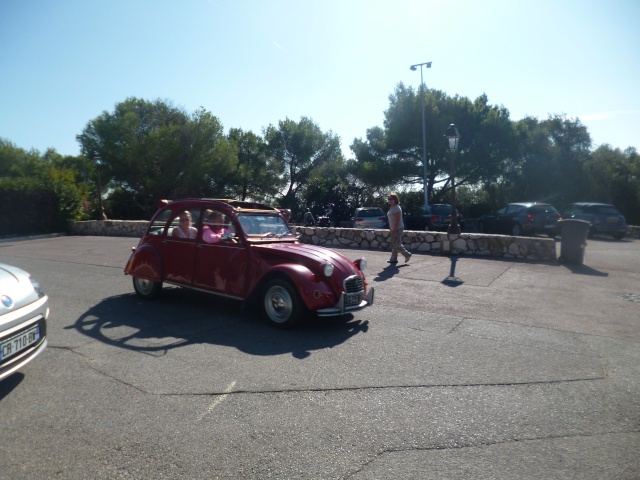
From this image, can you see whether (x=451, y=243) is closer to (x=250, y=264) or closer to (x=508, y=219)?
(x=508, y=219)

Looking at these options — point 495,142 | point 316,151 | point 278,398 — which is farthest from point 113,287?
point 316,151

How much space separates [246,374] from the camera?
4.82m

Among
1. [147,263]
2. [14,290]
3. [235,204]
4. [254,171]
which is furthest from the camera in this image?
[254,171]

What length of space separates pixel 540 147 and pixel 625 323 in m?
31.9

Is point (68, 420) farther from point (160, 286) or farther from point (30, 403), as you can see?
point (160, 286)

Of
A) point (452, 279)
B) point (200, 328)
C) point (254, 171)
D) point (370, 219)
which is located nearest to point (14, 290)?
point (200, 328)

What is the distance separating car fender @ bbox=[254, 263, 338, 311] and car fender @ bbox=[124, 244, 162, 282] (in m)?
2.45

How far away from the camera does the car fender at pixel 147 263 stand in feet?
25.6

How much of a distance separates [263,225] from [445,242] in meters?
8.09

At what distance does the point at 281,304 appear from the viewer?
646cm

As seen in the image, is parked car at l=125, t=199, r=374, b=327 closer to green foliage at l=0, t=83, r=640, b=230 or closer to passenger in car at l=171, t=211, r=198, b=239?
passenger in car at l=171, t=211, r=198, b=239

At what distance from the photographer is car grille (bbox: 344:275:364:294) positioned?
21.1 ft

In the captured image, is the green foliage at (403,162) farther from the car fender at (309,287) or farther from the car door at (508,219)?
the car fender at (309,287)

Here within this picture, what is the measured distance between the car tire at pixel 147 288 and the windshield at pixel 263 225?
1907 mm
